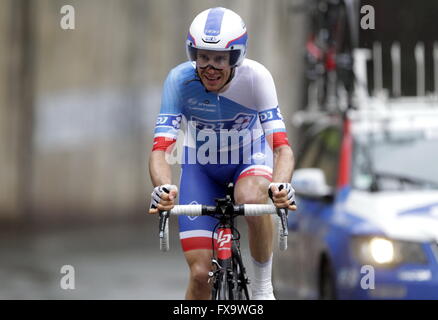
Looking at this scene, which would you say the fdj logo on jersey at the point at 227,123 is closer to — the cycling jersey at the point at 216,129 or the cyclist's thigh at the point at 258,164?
the cycling jersey at the point at 216,129

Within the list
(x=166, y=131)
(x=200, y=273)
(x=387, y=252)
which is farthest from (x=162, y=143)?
(x=387, y=252)

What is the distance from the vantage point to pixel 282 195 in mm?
5898

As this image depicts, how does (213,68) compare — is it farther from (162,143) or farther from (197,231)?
(197,231)

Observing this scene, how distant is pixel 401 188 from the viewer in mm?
9352

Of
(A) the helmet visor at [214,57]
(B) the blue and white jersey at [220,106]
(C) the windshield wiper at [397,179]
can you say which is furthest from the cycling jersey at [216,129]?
(C) the windshield wiper at [397,179]

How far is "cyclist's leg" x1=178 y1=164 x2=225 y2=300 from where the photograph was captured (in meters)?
6.59

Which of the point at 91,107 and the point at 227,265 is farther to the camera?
the point at 91,107

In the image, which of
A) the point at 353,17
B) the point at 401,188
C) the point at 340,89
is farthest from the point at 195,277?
the point at 353,17

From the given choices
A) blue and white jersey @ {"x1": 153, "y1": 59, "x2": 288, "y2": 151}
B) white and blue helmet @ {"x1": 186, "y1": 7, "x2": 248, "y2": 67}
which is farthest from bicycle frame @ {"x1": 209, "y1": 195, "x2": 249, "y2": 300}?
white and blue helmet @ {"x1": 186, "y1": 7, "x2": 248, "y2": 67}

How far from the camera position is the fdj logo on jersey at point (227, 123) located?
679cm

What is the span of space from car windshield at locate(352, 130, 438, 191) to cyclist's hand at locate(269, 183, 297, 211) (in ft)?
11.6

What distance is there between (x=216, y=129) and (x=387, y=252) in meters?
2.32

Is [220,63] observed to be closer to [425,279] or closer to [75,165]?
[425,279]

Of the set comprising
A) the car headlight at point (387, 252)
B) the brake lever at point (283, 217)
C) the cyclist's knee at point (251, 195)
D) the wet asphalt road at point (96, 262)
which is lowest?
the wet asphalt road at point (96, 262)
